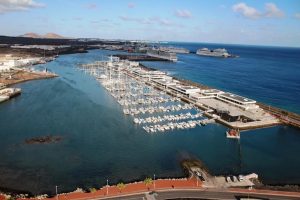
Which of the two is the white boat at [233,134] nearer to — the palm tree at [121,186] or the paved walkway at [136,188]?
the paved walkway at [136,188]

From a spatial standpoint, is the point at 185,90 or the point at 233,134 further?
the point at 185,90

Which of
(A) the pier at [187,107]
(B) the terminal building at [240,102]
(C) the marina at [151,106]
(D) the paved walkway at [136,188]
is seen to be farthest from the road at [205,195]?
(B) the terminal building at [240,102]

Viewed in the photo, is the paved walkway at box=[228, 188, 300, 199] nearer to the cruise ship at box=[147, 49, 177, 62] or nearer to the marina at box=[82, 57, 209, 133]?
the marina at box=[82, 57, 209, 133]

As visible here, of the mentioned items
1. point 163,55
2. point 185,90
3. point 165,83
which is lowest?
point 185,90

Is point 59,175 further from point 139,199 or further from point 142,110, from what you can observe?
point 142,110

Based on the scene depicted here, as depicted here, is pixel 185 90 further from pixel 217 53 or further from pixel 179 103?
pixel 217 53

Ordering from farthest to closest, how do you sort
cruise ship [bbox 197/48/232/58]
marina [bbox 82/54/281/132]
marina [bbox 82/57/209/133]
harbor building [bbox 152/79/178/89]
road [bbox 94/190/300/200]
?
cruise ship [bbox 197/48/232/58] → harbor building [bbox 152/79/178/89] → marina [bbox 82/54/281/132] → marina [bbox 82/57/209/133] → road [bbox 94/190/300/200]

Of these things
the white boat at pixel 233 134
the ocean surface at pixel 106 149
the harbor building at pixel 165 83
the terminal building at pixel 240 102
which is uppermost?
the harbor building at pixel 165 83

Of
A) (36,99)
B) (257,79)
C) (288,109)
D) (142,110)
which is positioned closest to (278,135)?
(288,109)

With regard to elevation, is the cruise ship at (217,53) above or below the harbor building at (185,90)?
above

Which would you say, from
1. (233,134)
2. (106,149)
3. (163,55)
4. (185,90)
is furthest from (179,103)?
(163,55)

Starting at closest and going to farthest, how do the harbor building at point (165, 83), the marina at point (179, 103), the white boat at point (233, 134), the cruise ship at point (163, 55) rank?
1. the white boat at point (233, 134)
2. the marina at point (179, 103)
3. the harbor building at point (165, 83)
4. the cruise ship at point (163, 55)

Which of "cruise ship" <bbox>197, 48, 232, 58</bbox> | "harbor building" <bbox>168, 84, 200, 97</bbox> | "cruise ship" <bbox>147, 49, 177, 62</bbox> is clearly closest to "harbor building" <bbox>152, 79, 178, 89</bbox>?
"harbor building" <bbox>168, 84, 200, 97</bbox>
